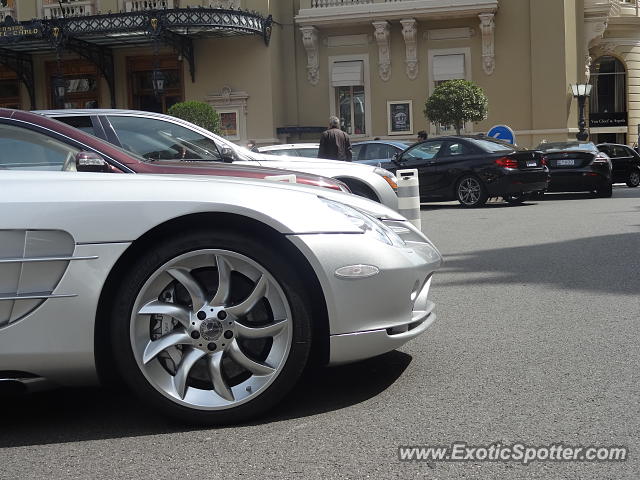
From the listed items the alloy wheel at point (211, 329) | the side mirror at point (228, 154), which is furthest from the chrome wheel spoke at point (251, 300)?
the side mirror at point (228, 154)

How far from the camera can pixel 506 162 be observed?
17.9 metres

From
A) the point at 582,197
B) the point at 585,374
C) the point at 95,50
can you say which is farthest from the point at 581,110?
the point at 585,374

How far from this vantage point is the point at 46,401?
4.14 meters

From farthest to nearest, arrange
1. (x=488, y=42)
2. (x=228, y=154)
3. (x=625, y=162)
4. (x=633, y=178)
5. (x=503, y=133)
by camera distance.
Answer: (x=488, y=42), (x=633, y=178), (x=625, y=162), (x=503, y=133), (x=228, y=154)

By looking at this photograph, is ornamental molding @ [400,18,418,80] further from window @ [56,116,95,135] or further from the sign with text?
window @ [56,116,95,135]

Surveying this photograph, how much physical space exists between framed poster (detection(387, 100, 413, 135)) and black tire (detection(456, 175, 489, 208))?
14852 mm

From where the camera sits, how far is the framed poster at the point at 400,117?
108 ft

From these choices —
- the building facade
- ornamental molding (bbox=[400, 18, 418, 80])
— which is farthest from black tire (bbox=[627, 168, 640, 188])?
ornamental molding (bbox=[400, 18, 418, 80])

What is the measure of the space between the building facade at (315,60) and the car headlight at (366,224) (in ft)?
88.7

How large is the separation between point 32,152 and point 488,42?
29245 mm

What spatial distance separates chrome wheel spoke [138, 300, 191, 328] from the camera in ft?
11.7

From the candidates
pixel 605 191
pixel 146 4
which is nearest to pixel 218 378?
pixel 605 191

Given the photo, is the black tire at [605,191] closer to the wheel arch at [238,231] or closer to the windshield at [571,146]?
the windshield at [571,146]

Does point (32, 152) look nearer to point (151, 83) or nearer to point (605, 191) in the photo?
point (605, 191)
